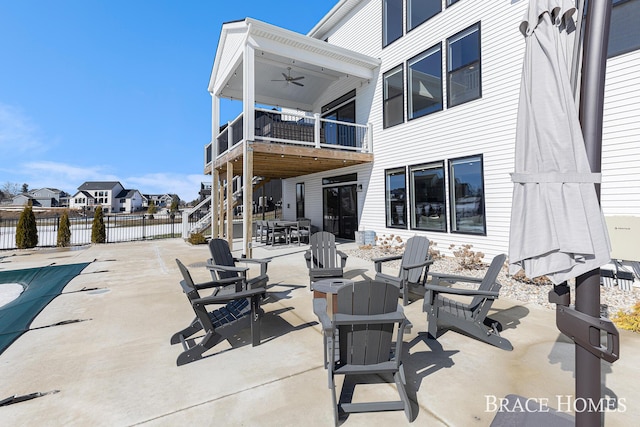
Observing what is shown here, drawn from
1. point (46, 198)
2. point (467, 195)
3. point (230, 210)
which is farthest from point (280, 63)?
point (46, 198)

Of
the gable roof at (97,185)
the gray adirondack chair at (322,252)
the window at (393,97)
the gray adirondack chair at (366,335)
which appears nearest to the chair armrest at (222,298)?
the gray adirondack chair at (366,335)

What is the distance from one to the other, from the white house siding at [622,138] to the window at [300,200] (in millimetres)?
10889

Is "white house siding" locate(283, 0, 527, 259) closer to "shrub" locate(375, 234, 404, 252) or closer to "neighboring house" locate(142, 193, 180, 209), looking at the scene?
"shrub" locate(375, 234, 404, 252)

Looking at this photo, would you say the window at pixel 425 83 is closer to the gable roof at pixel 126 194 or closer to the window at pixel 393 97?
the window at pixel 393 97

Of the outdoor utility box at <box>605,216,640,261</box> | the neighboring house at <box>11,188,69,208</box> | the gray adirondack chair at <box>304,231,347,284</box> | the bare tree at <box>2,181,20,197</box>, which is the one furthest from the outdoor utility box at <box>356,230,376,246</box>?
the bare tree at <box>2,181,20,197</box>

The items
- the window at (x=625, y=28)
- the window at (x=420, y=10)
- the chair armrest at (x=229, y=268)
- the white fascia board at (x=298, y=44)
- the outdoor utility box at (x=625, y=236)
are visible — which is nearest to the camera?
the chair armrest at (x=229, y=268)

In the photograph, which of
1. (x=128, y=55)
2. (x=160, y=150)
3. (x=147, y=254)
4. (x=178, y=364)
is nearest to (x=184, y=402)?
(x=178, y=364)

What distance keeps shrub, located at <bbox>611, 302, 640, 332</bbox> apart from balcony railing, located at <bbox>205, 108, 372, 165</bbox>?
725 cm

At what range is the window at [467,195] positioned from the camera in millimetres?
6852

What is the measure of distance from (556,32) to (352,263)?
6.14 m

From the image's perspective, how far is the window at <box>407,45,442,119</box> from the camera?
7.82 m

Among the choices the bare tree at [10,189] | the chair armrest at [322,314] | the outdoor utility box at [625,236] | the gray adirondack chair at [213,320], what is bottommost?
the gray adirondack chair at [213,320]

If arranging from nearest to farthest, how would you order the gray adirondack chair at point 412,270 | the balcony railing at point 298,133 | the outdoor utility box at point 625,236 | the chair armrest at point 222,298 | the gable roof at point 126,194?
1. the chair armrest at point 222,298
2. the gray adirondack chair at point 412,270
3. the outdoor utility box at point 625,236
4. the balcony railing at point 298,133
5. the gable roof at point 126,194

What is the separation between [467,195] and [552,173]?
249 inches
